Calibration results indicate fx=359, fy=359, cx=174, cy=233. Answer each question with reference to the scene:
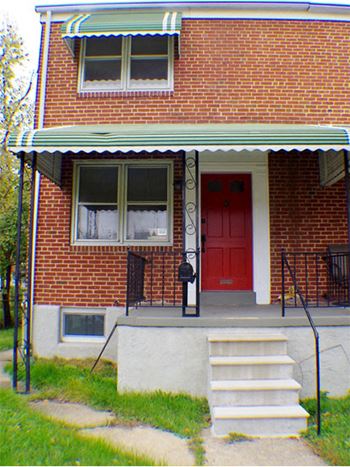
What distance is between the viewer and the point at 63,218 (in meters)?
6.09

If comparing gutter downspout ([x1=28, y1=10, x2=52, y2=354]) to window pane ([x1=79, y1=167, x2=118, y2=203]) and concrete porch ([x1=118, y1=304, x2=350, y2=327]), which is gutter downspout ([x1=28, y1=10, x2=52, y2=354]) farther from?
concrete porch ([x1=118, y1=304, x2=350, y2=327])

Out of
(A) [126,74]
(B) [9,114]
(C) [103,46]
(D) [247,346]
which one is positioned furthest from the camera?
(B) [9,114]

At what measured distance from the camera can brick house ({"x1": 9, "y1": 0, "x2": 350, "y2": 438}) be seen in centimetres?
593

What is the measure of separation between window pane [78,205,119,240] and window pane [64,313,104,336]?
1.32 meters

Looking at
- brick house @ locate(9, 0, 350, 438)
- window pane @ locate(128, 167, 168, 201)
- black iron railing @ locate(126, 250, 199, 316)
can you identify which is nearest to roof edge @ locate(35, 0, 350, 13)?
brick house @ locate(9, 0, 350, 438)

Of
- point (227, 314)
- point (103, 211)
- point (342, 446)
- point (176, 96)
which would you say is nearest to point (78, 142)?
→ point (103, 211)

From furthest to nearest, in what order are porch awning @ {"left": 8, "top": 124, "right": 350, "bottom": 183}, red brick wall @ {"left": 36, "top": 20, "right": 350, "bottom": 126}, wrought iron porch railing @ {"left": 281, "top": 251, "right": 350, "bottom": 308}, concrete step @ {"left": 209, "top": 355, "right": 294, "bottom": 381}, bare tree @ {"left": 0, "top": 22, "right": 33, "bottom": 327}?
bare tree @ {"left": 0, "top": 22, "right": 33, "bottom": 327}, red brick wall @ {"left": 36, "top": 20, "right": 350, "bottom": 126}, wrought iron porch railing @ {"left": 281, "top": 251, "right": 350, "bottom": 308}, porch awning @ {"left": 8, "top": 124, "right": 350, "bottom": 183}, concrete step @ {"left": 209, "top": 355, "right": 294, "bottom": 381}

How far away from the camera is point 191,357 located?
4.32 metres

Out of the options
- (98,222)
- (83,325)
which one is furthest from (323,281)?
(83,325)

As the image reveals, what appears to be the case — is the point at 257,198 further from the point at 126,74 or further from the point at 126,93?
the point at 126,74

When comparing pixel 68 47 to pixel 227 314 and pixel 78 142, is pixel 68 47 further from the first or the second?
pixel 227 314

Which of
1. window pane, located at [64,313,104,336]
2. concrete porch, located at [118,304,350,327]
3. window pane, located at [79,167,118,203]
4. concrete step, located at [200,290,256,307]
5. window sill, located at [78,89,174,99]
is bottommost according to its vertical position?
window pane, located at [64,313,104,336]

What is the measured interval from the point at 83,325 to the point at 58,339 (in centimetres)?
44

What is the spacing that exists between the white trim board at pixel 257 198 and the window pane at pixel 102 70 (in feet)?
7.05
